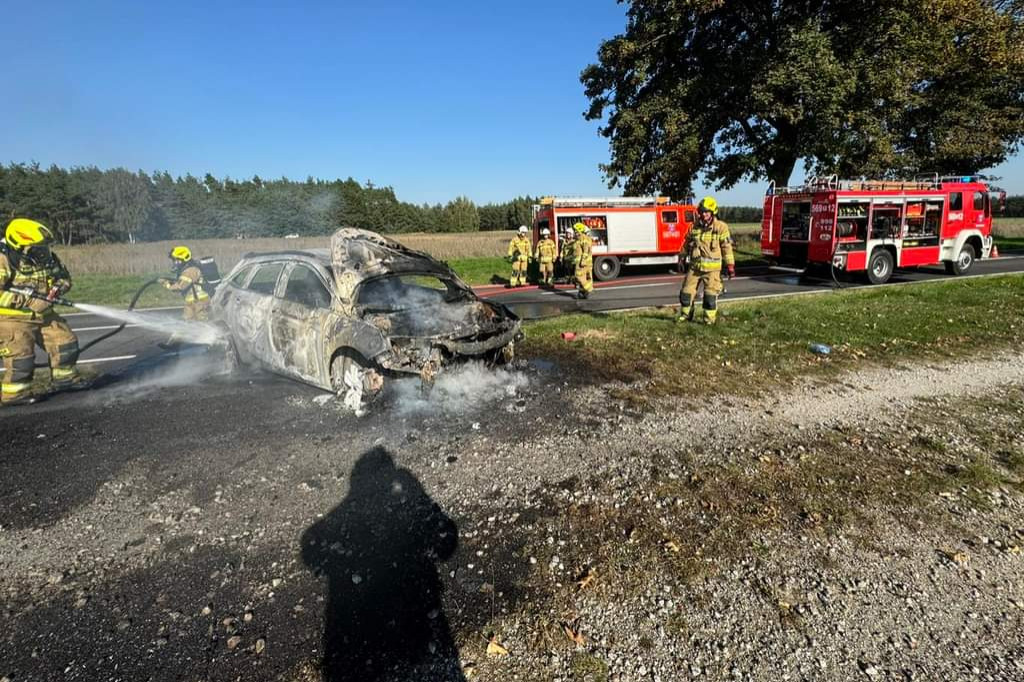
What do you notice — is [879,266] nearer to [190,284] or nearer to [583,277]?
[583,277]

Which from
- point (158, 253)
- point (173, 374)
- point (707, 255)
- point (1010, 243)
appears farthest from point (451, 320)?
point (1010, 243)

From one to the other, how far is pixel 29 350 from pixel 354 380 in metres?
3.55

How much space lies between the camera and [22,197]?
6144 cm

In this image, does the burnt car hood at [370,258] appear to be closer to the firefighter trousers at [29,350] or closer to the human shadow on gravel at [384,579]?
the human shadow on gravel at [384,579]

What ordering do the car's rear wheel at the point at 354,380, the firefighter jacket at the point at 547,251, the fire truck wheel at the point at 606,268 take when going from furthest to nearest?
the fire truck wheel at the point at 606,268 → the firefighter jacket at the point at 547,251 → the car's rear wheel at the point at 354,380

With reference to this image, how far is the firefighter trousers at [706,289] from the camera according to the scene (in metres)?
8.15

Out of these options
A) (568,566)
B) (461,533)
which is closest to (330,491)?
(461,533)

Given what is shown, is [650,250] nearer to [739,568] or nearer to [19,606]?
[739,568]

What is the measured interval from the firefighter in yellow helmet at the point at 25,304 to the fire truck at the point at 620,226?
39.0ft

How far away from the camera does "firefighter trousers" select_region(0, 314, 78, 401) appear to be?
5.32m

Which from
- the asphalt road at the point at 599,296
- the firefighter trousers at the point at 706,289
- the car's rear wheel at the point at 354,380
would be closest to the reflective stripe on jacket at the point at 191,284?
the asphalt road at the point at 599,296

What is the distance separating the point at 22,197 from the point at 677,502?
83.9 meters

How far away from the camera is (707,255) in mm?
8031

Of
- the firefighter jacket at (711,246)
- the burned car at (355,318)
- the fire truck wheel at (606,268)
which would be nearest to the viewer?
the burned car at (355,318)
